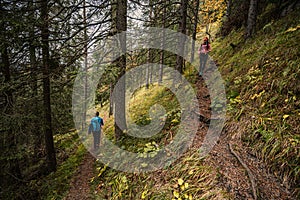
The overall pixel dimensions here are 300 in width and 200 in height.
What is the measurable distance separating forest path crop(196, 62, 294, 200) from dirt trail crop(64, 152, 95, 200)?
4.53 m

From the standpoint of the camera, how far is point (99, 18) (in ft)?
23.9

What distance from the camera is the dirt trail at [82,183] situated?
6764 millimetres

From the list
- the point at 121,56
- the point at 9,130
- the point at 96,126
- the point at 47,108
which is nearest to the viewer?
the point at 121,56

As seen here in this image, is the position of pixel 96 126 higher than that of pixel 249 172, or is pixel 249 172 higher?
pixel 249 172

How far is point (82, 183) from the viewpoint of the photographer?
7648 millimetres

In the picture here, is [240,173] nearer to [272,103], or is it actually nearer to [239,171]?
[239,171]

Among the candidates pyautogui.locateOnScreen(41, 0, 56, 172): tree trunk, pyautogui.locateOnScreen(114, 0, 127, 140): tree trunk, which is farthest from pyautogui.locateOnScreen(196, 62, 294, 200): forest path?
pyautogui.locateOnScreen(41, 0, 56, 172): tree trunk

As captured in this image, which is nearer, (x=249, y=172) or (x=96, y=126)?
(x=249, y=172)

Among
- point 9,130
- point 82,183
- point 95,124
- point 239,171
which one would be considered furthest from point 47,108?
point 239,171

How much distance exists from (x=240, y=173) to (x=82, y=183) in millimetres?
6270

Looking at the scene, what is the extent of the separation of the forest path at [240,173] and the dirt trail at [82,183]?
453 cm

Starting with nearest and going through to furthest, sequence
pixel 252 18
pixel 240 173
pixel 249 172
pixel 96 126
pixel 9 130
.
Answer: pixel 249 172, pixel 240 173, pixel 9 130, pixel 96 126, pixel 252 18


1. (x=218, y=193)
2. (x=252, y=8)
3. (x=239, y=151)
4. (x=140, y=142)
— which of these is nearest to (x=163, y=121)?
(x=140, y=142)

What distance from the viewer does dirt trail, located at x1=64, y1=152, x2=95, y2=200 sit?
22.2 feet
